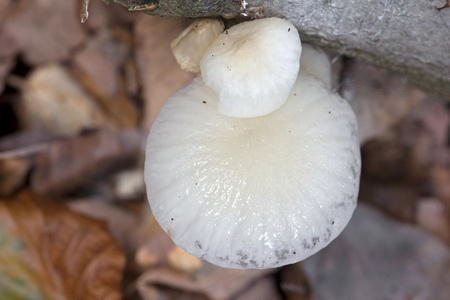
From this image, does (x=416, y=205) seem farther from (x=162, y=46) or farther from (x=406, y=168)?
(x=162, y=46)

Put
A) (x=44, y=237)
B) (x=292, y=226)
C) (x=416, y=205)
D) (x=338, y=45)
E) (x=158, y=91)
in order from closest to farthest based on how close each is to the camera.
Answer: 1. (x=292, y=226)
2. (x=338, y=45)
3. (x=44, y=237)
4. (x=158, y=91)
5. (x=416, y=205)

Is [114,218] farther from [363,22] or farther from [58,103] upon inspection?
[363,22]

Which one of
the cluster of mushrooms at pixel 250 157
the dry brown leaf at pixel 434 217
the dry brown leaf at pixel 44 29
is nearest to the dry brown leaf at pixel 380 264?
the dry brown leaf at pixel 434 217

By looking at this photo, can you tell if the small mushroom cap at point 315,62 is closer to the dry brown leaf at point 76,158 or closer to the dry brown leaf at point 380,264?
the dry brown leaf at point 380,264

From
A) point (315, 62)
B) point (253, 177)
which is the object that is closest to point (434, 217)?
point (315, 62)

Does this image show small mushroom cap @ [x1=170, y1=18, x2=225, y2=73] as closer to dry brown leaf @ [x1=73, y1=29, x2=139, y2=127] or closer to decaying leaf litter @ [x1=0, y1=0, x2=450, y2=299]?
decaying leaf litter @ [x1=0, y1=0, x2=450, y2=299]

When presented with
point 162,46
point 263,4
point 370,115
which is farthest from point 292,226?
point 162,46

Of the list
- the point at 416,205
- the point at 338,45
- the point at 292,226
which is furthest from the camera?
the point at 416,205
